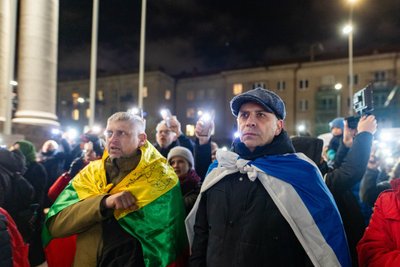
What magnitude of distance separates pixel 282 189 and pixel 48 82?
9616 millimetres

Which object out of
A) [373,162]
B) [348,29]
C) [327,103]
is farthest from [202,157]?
[327,103]

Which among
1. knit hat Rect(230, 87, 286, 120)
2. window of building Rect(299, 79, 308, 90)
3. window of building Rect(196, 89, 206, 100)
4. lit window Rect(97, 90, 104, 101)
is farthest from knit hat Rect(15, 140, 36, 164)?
lit window Rect(97, 90, 104, 101)

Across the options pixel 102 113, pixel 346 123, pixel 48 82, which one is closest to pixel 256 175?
pixel 346 123

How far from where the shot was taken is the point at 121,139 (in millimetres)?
2705

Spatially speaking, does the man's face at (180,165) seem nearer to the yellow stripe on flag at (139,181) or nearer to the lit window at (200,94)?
the yellow stripe on flag at (139,181)

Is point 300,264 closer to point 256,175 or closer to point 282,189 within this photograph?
point 282,189

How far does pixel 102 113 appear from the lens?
5369 centimetres

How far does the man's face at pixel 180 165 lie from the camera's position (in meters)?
3.57

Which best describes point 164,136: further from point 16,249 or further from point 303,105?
point 303,105

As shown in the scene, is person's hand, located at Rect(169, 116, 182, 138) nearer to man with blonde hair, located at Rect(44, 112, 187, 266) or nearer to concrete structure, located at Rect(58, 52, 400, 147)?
man with blonde hair, located at Rect(44, 112, 187, 266)

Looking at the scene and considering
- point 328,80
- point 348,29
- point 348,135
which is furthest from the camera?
point 328,80

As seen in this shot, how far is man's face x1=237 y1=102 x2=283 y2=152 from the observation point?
7.53ft

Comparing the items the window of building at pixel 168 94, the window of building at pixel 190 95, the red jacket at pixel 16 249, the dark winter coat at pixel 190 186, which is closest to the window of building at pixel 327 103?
the window of building at pixel 190 95

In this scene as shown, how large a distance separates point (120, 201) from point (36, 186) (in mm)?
3000
